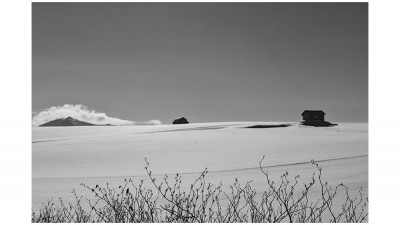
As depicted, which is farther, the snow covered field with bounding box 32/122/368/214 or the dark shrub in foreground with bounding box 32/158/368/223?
the snow covered field with bounding box 32/122/368/214

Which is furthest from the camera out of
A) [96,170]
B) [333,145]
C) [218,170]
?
[333,145]

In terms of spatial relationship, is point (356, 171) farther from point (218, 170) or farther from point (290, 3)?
point (290, 3)

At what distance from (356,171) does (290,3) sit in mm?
3071

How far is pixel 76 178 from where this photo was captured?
6.47 m

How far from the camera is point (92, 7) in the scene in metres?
4.81

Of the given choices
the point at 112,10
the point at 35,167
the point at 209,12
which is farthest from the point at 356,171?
the point at 35,167

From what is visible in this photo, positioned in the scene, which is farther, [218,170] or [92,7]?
[218,170]

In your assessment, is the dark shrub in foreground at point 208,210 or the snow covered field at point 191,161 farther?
the snow covered field at point 191,161

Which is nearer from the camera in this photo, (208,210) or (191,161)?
(208,210)

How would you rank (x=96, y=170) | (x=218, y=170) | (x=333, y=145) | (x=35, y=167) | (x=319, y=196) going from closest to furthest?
(x=319, y=196) → (x=218, y=170) → (x=96, y=170) → (x=35, y=167) → (x=333, y=145)

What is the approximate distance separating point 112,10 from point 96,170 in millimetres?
3474
